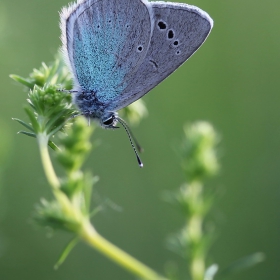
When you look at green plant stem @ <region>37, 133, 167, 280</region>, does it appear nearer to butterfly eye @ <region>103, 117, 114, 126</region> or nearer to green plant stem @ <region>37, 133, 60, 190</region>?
green plant stem @ <region>37, 133, 60, 190</region>

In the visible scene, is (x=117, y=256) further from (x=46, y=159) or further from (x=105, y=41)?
(x=105, y=41)

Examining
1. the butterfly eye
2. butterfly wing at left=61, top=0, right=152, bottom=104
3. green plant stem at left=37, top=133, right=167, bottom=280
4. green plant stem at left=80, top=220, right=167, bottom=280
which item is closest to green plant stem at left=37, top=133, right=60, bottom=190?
green plant stem at left=37, top=133, right=167, bottom=280

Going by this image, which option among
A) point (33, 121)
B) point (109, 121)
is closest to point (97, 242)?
point (33, 121)

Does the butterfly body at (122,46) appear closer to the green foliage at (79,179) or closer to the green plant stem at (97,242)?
the green foliage at (79,179)

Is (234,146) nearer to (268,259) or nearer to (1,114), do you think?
(268,259)

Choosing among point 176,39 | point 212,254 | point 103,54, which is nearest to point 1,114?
point 103,54

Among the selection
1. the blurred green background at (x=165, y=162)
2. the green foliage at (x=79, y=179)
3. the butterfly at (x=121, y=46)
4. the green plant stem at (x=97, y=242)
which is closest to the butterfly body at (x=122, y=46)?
the butterfly at (x=121, y=46)
